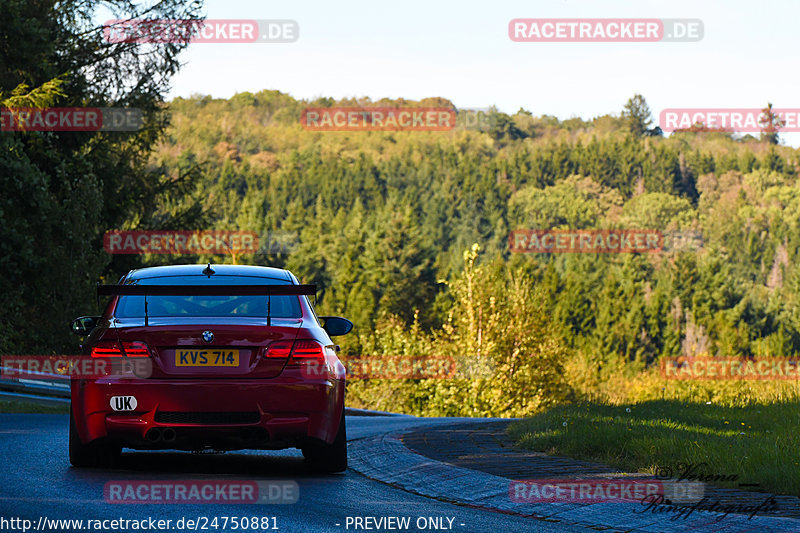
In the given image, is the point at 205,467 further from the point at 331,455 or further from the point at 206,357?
the point at 206,357

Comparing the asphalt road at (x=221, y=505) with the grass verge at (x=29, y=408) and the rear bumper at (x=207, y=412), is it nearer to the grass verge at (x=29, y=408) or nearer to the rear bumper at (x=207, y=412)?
the rear bumper at (x=207, y=412)

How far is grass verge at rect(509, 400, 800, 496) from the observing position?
26.1 ft

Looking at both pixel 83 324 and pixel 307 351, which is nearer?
pixel 307 351

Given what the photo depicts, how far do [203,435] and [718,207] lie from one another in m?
194

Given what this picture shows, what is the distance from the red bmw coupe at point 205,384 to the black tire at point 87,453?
1 centimetres

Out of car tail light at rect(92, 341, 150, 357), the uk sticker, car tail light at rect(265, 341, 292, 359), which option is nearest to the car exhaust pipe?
the uk sticker

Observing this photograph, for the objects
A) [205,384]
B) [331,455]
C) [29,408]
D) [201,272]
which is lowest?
[29,408]

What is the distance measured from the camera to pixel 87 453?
8.72 meters

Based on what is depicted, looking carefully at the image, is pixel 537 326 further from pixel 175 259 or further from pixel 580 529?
pixel 580 529

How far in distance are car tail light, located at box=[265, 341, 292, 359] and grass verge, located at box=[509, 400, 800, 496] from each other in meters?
2.78

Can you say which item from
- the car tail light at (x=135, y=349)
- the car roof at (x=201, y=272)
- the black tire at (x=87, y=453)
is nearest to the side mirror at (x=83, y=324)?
the car roof at (x=201, y=272)

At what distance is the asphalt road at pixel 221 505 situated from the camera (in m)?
6.71

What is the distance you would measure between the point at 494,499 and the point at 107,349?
3091 millimetres

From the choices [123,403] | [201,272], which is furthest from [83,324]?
[123,403]
